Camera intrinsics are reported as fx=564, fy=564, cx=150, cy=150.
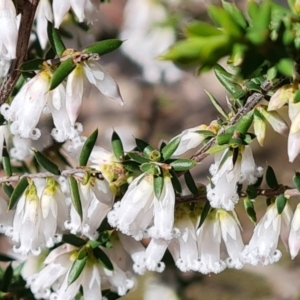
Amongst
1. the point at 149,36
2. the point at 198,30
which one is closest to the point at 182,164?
the point at 198,30

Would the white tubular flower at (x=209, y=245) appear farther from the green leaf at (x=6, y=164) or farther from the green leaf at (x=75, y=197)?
the green leaf at (x=6, y=164)

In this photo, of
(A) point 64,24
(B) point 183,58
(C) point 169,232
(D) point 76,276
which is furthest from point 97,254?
(B) point 183,58

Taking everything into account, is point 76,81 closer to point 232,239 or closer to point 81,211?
point 81,211

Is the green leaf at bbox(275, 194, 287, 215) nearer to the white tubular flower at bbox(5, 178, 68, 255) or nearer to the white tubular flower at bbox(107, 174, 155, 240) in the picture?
the white tubular flower at bbox(107, 174, 155, 240)

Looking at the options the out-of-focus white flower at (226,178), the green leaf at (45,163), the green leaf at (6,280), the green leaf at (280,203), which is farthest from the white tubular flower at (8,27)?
the green leaf at (6,280)

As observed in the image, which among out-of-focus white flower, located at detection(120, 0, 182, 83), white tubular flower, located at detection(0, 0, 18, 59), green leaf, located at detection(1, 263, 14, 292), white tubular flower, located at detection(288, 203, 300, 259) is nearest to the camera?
white tubular flower, located at detection(0, 0, 18, 59)

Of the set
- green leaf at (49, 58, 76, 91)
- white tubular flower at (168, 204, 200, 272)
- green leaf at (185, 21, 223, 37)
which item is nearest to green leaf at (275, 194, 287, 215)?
white tubular flower at (168, 204, 200, 272)
